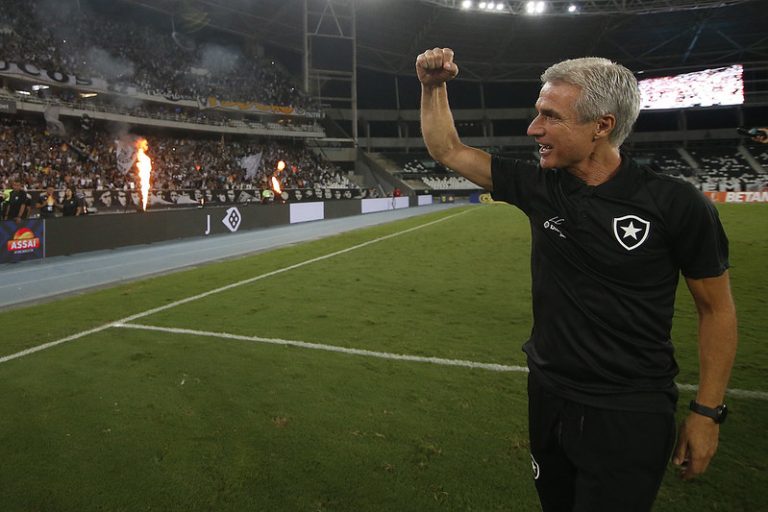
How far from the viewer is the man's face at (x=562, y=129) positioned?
1.81 m

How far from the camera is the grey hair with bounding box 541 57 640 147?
70.1 inches

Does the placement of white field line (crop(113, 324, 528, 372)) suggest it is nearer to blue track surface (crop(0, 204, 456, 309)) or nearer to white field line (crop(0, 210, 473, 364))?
white field line (crop(0, 210, 473, 364))

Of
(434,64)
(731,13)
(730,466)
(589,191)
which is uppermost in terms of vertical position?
(731,13)

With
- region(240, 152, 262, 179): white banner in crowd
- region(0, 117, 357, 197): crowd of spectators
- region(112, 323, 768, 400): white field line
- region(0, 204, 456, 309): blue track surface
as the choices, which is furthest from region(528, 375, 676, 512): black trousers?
region(240, 152, 262, 179): white banner in crowd

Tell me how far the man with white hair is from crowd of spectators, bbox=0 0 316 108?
3548cm

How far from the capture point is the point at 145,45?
129 ft

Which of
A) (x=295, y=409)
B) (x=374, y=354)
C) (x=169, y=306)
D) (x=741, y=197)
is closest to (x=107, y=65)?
(x=169, y=306)

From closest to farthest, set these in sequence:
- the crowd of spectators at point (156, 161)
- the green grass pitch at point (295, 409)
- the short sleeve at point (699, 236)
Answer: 1. the short sleeve at point (699, 236)
2. the green grass pitch at point (295, 409)
3. the crowd of spectators at point (156, 161)

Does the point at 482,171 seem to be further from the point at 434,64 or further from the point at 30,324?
the point at 30,324

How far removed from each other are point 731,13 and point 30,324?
55.2 meters

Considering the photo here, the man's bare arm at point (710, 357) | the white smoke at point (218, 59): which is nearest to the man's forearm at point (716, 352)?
the man's bare arm at point (710, 357)

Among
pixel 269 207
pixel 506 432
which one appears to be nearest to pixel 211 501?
pixel 506 432

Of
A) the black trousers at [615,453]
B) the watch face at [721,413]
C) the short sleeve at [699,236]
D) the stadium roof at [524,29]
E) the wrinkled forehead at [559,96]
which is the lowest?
the black trousers at [615,453]

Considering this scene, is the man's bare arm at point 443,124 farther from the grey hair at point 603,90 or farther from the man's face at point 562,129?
the grey hair at point 603,90
